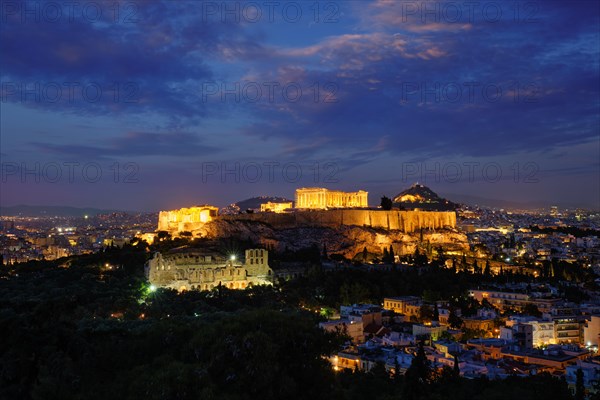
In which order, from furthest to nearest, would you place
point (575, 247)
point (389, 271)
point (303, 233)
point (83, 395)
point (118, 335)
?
point (575, 247) → point (303, 233) → point (389, 271) → point (118, 335) → point (83, 395)

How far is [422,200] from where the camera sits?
8431 cm

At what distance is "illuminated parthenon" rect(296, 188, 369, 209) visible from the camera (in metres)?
54.1

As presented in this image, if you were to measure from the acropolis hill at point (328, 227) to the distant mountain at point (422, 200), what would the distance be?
25.6 meters

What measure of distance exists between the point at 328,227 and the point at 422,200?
42580mm

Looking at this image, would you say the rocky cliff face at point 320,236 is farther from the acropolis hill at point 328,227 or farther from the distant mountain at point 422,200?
the distant mountain at point 422,200

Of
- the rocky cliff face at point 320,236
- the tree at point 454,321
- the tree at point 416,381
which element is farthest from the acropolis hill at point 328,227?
the tree at point 416,381

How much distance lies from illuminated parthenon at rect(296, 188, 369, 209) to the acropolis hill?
104 mm

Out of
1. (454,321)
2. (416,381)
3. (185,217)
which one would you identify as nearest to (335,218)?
(185,217)

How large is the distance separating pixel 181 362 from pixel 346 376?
21.0ft

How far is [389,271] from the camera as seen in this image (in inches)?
1256

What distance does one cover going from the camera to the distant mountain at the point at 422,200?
79456 millimetres

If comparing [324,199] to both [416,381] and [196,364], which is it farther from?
[196,364]

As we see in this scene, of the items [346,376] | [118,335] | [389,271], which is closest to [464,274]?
[389,271]

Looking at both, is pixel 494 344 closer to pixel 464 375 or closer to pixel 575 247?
pixel 464 375
